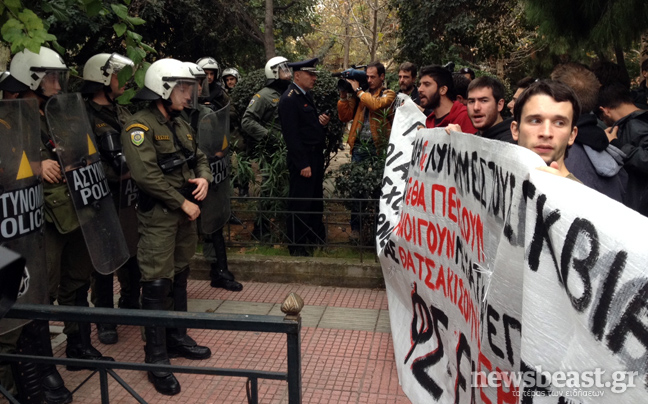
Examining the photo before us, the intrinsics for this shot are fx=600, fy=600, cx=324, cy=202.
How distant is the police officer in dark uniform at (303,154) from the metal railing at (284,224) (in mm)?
85

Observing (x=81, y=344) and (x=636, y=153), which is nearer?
(x=636, y=153)

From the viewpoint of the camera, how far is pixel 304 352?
4.46 m

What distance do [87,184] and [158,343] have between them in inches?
45.0

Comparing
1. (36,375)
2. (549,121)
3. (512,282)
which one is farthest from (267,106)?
(512,282)

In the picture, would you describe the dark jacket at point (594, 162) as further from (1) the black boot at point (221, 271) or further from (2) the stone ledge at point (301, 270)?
(1) the black boot at point (221, 271)

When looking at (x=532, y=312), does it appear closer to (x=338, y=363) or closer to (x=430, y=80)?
(x=338, y=363)

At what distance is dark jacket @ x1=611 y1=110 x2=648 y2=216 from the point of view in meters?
3.65

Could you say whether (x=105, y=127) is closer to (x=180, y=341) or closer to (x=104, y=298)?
(x=104, y=298)


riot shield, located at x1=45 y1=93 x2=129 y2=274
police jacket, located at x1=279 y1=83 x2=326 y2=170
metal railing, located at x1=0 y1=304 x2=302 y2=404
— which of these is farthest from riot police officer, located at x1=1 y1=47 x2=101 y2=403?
police jacket, located at x1=279 y1=83 x2=326 y2=170

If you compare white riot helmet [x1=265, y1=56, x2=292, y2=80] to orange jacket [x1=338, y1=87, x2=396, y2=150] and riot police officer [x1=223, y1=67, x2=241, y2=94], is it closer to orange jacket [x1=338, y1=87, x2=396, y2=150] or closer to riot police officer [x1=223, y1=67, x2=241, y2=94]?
orange jacket [x1=338, y1=87, x2=396, y2=150]

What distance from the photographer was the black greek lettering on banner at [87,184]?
377 cm

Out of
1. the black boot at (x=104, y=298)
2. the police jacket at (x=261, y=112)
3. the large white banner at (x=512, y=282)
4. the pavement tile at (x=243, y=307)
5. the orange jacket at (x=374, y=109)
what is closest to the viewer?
the large white banner at (x=512, y=282)

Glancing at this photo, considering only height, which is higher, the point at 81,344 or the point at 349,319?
the point at 81,344

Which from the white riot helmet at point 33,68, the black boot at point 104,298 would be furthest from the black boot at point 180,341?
the white riot helmet at point 33,68
